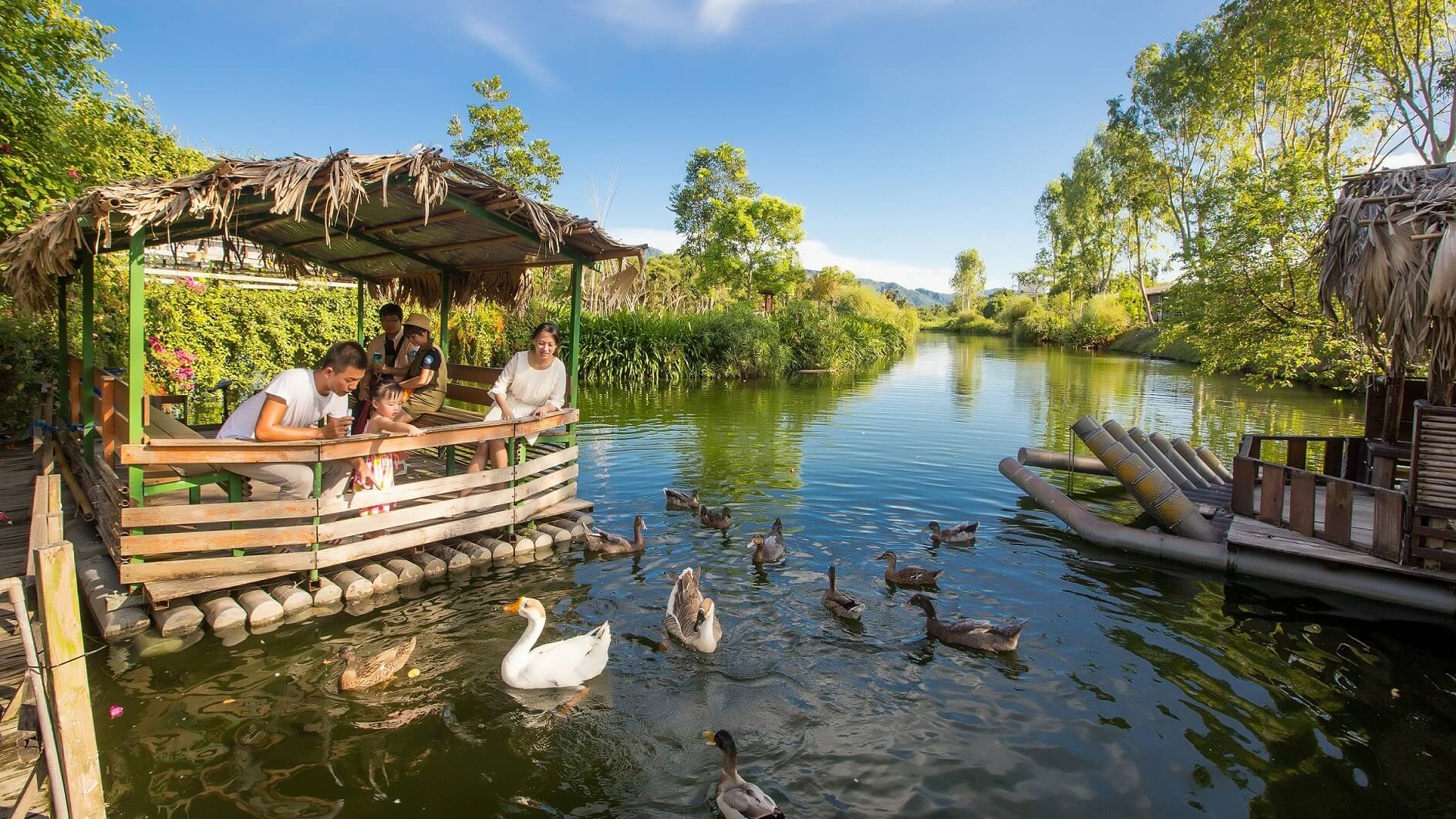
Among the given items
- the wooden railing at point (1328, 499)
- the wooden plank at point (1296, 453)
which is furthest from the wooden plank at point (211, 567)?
the wooden plank at point (1296, 453)

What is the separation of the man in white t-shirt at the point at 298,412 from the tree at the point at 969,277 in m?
118

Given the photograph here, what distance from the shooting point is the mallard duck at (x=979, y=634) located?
244 inches

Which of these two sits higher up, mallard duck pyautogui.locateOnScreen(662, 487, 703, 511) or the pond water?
mallard duck pyautogui.locateOnScreen(662, 487, 703, 511)

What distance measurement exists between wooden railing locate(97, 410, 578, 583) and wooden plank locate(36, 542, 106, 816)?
119 inches

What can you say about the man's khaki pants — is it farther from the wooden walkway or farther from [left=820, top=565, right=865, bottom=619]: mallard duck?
[left=820, top=565, right=865, bottom=619]: mallard duck

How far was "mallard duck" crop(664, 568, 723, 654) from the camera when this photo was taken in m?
6.00

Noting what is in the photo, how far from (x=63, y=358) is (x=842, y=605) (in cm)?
1015

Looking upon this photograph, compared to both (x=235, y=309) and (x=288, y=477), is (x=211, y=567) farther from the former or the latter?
(x=235, y=309)

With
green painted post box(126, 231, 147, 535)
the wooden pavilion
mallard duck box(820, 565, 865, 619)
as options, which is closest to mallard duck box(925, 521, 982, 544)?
A: mallard duck box(820, 565, 865, 619)

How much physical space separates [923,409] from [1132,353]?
3686 cm

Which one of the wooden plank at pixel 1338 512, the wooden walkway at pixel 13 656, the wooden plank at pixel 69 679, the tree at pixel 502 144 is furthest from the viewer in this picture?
the tree at pixel 502 144

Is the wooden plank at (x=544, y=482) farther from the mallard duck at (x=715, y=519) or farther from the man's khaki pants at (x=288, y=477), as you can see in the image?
the man's khaki pants at (x=288, y=477)

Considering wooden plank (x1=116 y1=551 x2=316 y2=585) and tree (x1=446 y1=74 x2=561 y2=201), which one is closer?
wooden plank (x1=116 y1=551 x2=316 y2=585)

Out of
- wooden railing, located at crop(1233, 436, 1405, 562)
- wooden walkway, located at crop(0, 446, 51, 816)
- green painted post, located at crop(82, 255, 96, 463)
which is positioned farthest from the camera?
green painted post, located at crop(82, 255, 96, 463)
